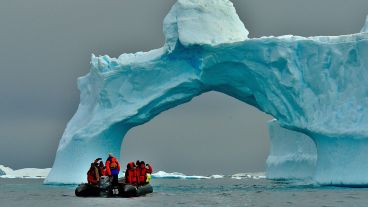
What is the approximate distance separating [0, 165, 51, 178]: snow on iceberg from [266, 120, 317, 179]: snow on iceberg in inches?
1334

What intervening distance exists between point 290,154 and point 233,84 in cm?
1651

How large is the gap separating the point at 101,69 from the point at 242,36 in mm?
5795

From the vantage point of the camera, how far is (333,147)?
1142 inches

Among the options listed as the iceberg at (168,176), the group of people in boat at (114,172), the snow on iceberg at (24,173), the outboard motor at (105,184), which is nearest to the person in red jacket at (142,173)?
the group of people in boat at (114,172)

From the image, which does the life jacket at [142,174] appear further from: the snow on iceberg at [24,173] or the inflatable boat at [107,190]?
the snow on iceberg at [24,173]

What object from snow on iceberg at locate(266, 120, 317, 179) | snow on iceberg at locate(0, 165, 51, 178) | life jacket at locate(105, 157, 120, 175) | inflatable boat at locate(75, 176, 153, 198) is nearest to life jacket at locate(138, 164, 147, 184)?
inflatable boat at locate(75, 176, 153, 198)

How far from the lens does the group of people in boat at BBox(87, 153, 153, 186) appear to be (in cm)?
2283

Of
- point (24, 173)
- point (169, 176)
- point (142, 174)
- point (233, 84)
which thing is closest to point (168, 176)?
point (169, 176)

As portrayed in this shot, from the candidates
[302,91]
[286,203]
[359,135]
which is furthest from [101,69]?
[286,203]

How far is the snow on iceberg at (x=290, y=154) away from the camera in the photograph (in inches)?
1783

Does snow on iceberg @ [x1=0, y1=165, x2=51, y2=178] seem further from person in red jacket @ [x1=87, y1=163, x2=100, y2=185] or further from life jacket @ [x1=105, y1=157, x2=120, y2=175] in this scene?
life jacket @ [x1=105, y1=157, x2=120, y2=175]

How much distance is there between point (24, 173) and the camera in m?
81.4

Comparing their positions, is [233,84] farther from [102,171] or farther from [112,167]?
[112,167]

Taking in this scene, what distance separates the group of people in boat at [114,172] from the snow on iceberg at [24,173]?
54.5 m
